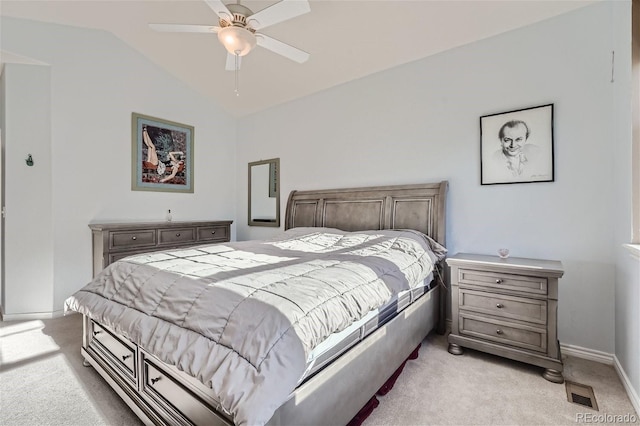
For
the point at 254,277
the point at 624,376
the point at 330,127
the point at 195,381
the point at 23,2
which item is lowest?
the point at 624,376

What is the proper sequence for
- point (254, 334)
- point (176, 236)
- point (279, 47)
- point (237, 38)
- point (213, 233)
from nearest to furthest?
point (254, 334)
point (237, 38)
point (279, 47)
point (176, 236)
point (213, 233)

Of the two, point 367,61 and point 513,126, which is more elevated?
point 367,61

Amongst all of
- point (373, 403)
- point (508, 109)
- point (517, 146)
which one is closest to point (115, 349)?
point (373, 403)

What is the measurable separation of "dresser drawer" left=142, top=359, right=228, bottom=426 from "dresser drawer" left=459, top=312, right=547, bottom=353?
6.59 ft

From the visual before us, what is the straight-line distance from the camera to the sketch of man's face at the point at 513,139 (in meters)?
2.63

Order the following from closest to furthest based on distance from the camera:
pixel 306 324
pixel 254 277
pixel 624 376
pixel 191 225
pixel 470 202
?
pixel 306 324
pixel 254 277
pixel 624 376
pixel 470 202
pixel 191 225

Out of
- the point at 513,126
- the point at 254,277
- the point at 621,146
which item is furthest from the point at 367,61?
the point at 254,277

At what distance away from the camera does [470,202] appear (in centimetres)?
291

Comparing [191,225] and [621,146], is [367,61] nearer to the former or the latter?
[621,146]

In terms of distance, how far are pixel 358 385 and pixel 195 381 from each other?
0.82 meters

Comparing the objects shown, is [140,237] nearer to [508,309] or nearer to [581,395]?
[508,309]

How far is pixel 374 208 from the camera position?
3.36 m

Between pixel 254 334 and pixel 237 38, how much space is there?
2046 mm

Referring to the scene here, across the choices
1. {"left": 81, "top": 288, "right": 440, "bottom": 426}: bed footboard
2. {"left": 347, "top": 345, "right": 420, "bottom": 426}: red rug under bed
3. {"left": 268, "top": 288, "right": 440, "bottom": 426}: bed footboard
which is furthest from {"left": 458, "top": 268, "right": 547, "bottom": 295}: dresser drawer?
{"left": 347, "top": 345, "right": 420, "bottom": 426}: red rug under bed
